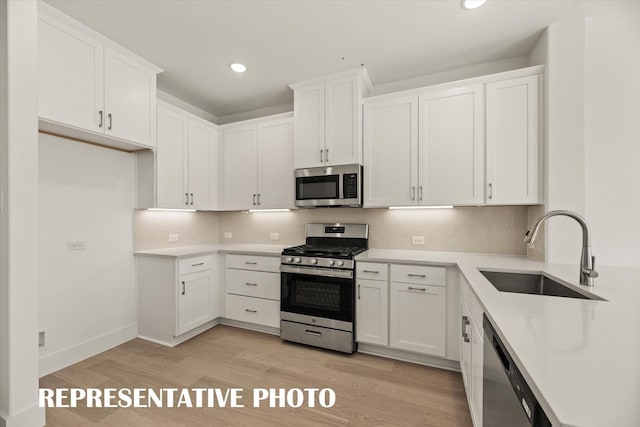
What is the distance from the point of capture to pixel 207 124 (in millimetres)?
3492

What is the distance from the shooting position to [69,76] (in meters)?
2.10

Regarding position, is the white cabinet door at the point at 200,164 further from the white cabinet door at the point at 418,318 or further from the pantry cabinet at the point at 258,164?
the white cabinet door at the point at 418,318

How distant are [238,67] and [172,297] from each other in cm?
239

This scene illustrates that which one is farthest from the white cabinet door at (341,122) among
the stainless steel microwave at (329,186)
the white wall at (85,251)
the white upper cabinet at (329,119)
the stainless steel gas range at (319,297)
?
the white wall at (85,251)

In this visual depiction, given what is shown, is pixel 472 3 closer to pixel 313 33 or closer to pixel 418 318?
pixel 313 33

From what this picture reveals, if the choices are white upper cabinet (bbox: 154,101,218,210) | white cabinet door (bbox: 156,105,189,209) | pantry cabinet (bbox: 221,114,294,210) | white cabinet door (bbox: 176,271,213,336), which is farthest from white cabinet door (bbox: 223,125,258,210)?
white cabinet door (bbox: 176,271,213,336)

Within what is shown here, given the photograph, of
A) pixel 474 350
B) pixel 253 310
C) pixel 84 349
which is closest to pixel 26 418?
pixel 84 349

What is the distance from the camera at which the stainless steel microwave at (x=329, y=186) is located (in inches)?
111

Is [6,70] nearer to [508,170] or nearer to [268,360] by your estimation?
[268,360]

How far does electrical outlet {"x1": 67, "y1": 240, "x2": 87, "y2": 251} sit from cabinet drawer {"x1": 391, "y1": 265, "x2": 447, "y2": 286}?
286 centimetres

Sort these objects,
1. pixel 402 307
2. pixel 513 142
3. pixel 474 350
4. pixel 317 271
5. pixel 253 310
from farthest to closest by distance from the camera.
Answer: pixel 253 310 < pixel 317 271 < pixel 402 307 < pixel 513 142 < pixel 474 350

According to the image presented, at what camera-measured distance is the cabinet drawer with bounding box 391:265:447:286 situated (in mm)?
2342

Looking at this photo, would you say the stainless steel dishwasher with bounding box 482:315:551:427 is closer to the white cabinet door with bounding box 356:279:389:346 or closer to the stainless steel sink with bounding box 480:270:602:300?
the stainless steel sink with bounding box 480:270:602:300

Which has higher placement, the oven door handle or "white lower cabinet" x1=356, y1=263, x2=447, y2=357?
the oven door handle
